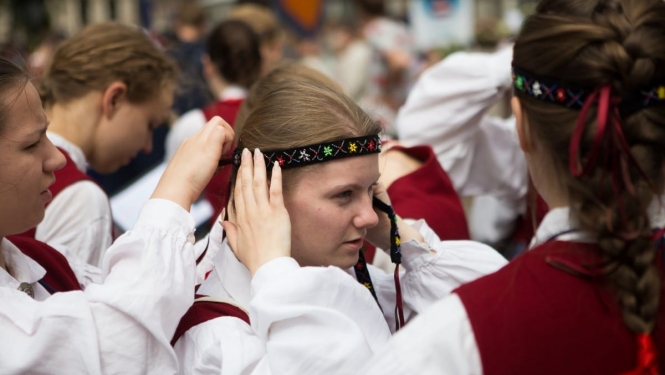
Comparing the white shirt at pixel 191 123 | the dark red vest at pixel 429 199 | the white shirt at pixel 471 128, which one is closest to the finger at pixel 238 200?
the dark red vest at pixel 429 199

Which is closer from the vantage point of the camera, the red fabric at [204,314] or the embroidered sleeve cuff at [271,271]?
the embroidered sleeve cuff at [271,271]

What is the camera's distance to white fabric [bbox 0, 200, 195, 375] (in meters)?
1.67

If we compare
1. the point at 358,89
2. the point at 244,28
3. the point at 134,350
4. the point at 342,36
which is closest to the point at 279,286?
the point at 134,350

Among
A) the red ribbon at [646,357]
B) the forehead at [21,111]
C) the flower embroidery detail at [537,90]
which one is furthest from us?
the forehead at [21,111]

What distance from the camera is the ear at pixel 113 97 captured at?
2.84m

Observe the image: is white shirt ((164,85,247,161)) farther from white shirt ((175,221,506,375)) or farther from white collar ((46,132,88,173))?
white shirt ((175,221,506,375))

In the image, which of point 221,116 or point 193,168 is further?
point 221,116

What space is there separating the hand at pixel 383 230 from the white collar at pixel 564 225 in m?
0.70

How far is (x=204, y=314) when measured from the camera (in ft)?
6.01

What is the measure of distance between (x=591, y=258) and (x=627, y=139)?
20cm

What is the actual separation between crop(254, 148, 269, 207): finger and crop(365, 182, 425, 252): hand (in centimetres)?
43

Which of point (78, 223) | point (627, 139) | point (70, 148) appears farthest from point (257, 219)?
point (70, 148)

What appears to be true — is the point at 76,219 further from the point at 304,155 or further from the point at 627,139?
the point at 627,139

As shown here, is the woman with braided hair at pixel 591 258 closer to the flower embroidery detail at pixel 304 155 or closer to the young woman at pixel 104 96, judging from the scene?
the flower embroidery detail at pixel 304 155
